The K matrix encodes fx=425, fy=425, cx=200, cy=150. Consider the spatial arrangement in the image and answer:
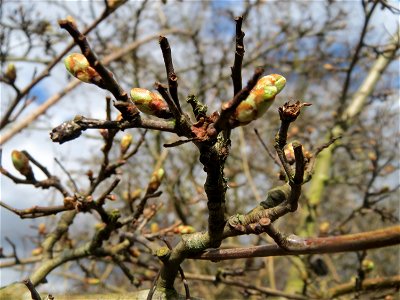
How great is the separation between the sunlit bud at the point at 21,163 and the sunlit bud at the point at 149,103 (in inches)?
53.5

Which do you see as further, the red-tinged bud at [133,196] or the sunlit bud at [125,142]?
the red-tinged bud at [133,196]

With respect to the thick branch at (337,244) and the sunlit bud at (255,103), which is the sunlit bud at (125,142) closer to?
the thick branch at (337,244)

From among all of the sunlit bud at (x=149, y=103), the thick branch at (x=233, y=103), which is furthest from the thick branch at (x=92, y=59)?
the thick branch at (x=233, y=103)

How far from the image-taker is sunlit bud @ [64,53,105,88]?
1.08m

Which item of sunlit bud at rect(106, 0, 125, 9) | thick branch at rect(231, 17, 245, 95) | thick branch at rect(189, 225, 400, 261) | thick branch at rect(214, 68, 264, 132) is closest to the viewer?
thick branch at rect(189, 225, 400, 261)

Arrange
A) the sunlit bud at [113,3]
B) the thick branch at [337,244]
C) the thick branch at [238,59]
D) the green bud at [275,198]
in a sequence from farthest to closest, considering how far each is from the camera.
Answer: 1. the sunlit bud at [113,3]
2. the green bud at [275,198]
3. the thick branch at [238,59]
4. the thick branch at [337,244]

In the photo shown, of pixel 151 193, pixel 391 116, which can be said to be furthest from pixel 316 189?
pixel 151 193

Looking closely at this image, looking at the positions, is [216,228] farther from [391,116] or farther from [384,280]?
[391,116]

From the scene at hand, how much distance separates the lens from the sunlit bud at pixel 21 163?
87.3 inches

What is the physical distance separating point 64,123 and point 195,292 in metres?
7.36

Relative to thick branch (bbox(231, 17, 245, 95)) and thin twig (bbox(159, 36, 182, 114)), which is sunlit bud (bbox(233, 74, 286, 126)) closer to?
thick branch (bbox(231, 17, 245, 95))

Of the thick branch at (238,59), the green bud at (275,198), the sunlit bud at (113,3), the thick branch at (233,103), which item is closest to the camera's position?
the thick branch at (233,103)

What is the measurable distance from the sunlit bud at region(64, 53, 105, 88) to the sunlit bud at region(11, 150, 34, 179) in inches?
50.6

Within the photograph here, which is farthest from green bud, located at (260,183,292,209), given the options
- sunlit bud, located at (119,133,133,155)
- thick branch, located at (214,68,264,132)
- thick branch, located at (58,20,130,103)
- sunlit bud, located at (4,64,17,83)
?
sunlit bud, located at (4,64,17,83)
